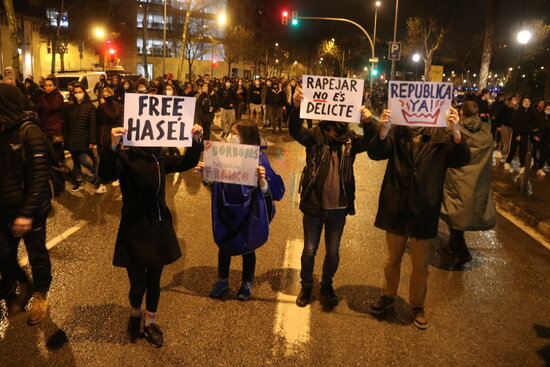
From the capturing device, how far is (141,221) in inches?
157

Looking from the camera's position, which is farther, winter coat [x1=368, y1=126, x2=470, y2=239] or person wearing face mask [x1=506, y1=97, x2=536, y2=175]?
person wearing face mask [x1=506, y1=97, x2=536, y2=175]

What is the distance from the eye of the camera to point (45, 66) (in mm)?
50344

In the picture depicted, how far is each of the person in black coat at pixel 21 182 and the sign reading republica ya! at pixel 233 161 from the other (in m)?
1.39

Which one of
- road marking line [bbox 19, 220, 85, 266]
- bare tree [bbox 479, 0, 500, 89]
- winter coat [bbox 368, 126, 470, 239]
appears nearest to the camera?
winter coat [bbox 368, 126, 470, 239]

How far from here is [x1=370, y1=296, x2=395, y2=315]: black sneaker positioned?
4.73 m

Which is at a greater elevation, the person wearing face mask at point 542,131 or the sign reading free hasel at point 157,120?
the sign reading free hasel at point 157,120

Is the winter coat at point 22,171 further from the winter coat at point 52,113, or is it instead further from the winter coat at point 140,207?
the winter coat at point 52,113

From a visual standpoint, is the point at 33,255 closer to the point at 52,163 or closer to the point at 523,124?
the point at 52,163

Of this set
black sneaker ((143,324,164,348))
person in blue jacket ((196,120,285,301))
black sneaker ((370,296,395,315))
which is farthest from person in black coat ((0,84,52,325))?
black sneaker ((370,296,395,315))

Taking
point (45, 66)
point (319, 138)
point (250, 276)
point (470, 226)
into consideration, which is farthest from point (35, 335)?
point (45, 66)

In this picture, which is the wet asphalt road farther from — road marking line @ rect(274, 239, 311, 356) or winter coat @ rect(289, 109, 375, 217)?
winter coat @ rect(289, 109, 375, 217)

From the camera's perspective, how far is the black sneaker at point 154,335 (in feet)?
13.3

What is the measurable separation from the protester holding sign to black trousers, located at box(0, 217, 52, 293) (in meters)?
2.34

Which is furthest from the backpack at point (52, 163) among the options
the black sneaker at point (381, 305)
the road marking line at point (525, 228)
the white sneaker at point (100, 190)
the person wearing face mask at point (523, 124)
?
the person wearing face mask at point (523, 124)
